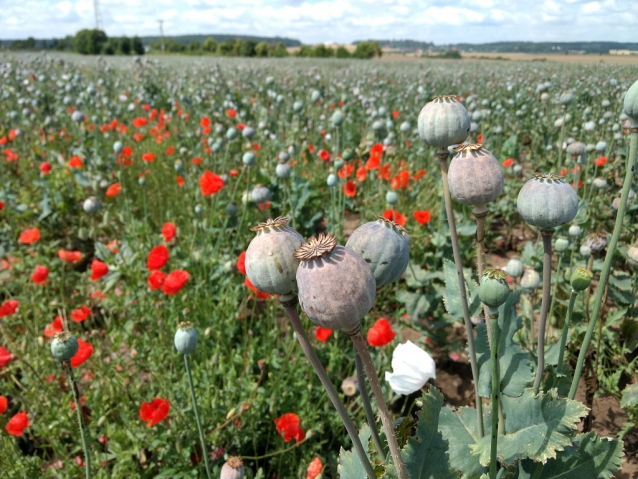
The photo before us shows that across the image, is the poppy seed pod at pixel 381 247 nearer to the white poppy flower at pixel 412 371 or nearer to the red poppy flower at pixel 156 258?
the white poppy flower at pixel 412 371

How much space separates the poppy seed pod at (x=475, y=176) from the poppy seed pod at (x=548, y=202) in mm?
69

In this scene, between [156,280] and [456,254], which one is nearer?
[456,254]

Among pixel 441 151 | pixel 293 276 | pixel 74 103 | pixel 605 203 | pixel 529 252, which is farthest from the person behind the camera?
pixel 74 103

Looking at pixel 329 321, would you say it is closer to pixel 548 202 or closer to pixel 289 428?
pixel 548 202

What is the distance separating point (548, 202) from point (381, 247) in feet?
1.36

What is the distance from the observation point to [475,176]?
0.92 m

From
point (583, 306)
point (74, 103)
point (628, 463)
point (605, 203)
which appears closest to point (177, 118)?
point (74, 103)

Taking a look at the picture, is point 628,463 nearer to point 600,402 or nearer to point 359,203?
point 600,402

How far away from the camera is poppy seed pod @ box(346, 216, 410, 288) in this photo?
73 centimetres

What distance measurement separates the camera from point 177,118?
19.9 ft

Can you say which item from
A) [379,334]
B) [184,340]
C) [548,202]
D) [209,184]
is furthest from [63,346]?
[209,184]

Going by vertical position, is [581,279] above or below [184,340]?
above

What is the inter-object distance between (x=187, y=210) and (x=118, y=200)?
2.65 ft

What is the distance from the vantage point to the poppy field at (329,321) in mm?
864
